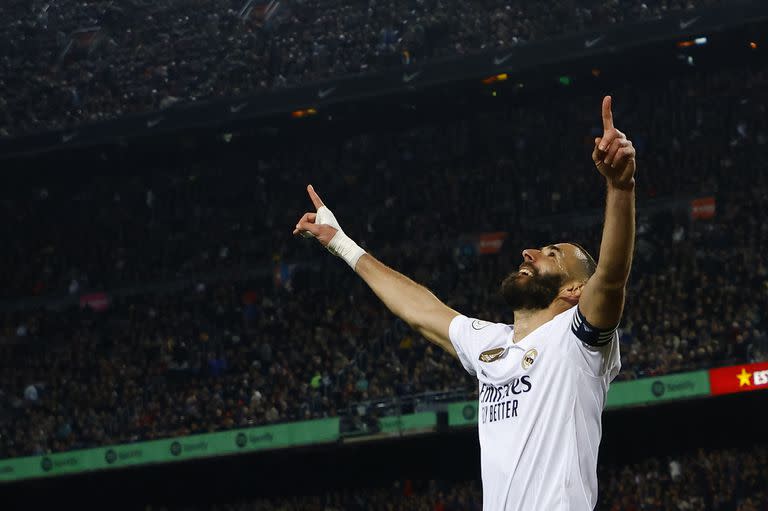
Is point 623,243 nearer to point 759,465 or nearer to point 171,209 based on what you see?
point 759,465

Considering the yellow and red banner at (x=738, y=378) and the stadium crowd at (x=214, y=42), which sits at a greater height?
the stadium crowd at (x=214, y=42)

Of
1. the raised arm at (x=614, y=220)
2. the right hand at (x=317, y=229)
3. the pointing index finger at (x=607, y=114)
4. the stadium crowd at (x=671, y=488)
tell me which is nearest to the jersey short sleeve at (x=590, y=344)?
the raised arm at (x=614, y=220)

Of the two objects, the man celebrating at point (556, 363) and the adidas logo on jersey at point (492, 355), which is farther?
the adidas logo on jersey at point (492, 355)

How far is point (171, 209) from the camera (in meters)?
32.5

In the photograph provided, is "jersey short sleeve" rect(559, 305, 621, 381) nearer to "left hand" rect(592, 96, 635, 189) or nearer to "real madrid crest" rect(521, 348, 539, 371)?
"real madrid crest" rect(521, 348, 539, 371)

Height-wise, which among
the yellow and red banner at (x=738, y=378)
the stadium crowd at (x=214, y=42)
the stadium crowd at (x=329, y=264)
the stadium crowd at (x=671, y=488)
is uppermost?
the stadium crowd at (x=214, y=42)

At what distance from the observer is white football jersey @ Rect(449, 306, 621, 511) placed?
383 cm

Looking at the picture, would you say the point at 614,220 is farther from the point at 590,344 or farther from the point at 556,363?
the point at 556,363

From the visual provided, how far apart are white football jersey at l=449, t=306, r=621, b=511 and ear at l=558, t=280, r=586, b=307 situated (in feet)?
0.41

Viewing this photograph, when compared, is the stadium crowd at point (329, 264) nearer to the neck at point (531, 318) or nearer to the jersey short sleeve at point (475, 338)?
the jersey short sleeve at point (475, 338)

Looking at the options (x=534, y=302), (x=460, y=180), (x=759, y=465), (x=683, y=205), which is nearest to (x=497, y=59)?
(x=460, y=180)

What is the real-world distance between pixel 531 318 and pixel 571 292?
0.55ft

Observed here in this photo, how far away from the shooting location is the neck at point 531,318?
4125 millimetres

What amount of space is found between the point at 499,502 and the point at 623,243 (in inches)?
39.3
